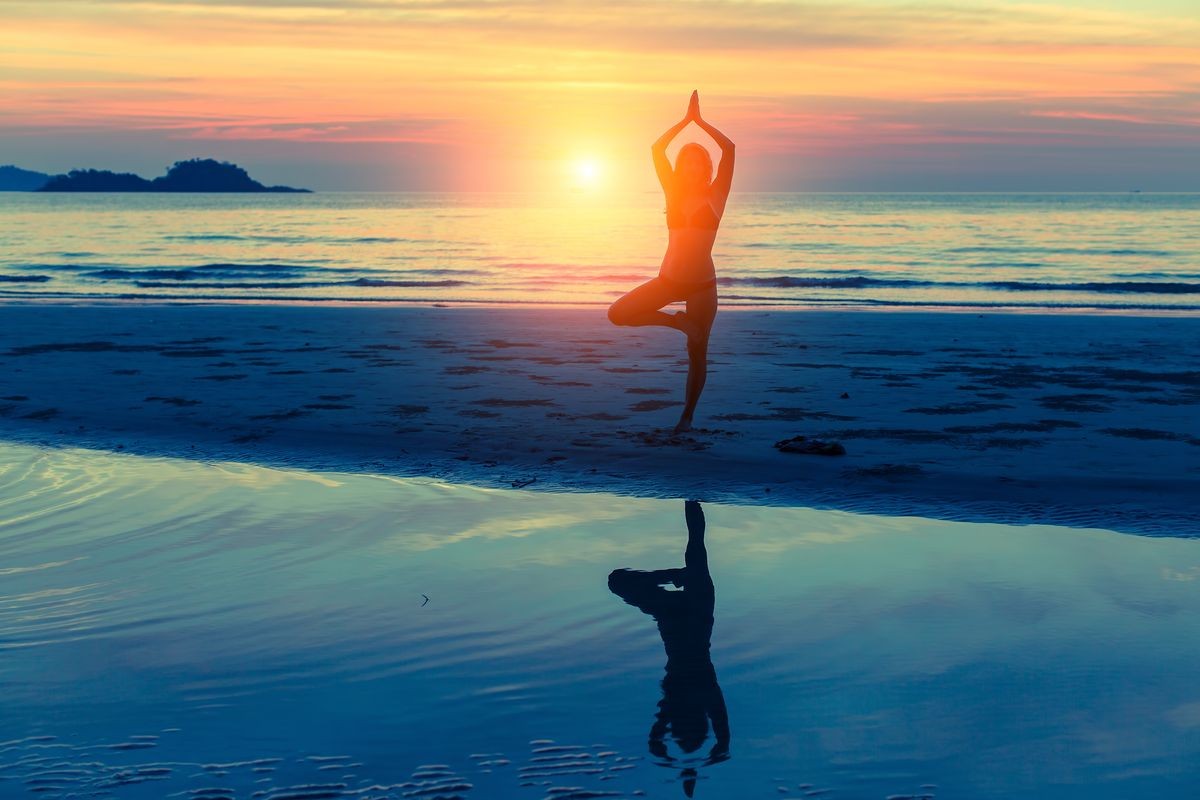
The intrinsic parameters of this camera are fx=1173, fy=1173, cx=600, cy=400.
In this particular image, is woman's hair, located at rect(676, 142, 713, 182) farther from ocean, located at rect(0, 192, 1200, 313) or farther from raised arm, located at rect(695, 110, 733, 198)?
ocean, located at rect(0, 192, 1200, 313)

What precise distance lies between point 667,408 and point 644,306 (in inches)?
81.8

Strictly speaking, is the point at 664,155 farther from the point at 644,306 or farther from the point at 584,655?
the point at 584,655

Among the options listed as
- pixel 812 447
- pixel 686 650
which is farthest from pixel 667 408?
pixel 686 650

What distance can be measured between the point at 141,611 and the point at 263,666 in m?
0.96

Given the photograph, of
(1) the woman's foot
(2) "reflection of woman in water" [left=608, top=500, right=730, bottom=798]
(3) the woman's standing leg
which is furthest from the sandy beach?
(2) "reflection of woman in water" [left=608, top=500, right=730, bottom=798]

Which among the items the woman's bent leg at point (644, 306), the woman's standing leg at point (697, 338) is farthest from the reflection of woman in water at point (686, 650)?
the woman's standing leg at point (697, 338)

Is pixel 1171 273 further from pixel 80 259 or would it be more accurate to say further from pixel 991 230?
pixel 80 259

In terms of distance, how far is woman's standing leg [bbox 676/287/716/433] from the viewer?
876cm

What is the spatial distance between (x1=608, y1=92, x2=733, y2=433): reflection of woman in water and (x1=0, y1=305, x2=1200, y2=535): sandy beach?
0.97m

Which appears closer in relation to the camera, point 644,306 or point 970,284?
point 644,306

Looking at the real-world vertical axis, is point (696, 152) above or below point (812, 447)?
above

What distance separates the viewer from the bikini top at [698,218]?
837 centimetres

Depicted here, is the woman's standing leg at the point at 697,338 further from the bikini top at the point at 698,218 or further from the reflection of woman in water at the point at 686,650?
the reflection of woman in water at the point at 686,650

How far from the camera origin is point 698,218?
8.41 m
